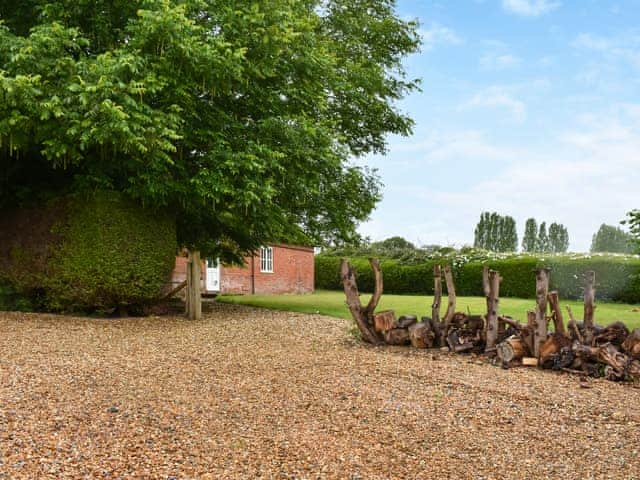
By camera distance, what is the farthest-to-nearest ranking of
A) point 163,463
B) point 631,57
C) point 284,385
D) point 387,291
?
point 387,291 < point 631,57 < point 284,385 < point 163,463

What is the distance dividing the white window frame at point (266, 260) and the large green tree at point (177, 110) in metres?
11.3

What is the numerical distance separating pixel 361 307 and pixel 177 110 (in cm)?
482

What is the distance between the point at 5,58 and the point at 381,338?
326 inches

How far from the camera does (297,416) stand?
5094mm

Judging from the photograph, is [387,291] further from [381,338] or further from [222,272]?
[381,338]

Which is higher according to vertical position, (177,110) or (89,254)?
(177,110)

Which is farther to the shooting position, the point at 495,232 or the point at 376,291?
the point at 495,232

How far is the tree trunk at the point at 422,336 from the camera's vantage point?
28.4 feet

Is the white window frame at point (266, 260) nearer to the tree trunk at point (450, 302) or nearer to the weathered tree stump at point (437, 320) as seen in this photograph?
the weathered tree stump at point (437, 320)

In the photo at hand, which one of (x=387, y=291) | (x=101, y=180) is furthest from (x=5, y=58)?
(x=387, y=291)

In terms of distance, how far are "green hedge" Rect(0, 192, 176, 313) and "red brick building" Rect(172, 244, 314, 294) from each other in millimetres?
10669

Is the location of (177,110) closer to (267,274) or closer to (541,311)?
(541,311)

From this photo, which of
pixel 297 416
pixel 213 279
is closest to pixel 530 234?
pixel 213 279

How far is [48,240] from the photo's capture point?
11.4 meters
